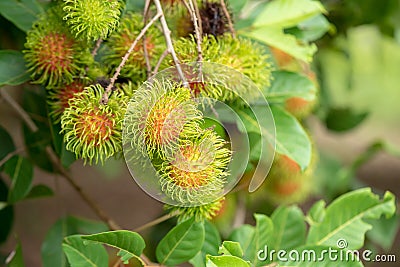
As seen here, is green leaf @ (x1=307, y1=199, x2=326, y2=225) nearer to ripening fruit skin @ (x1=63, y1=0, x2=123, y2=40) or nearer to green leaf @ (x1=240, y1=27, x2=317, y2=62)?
green leaf @ (x1=240, y1=27, x2=317, y2=62)

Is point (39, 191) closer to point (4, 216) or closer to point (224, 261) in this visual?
point (4, 216)

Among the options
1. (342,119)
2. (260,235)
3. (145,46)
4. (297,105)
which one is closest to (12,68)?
(145,46)

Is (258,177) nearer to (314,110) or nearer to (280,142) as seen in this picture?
(280,142)

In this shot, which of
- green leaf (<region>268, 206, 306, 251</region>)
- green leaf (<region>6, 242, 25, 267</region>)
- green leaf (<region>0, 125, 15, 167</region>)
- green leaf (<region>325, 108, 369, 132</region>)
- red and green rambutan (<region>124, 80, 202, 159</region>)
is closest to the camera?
red and green rambutan (<region>124, 80, 202, 159</region>)

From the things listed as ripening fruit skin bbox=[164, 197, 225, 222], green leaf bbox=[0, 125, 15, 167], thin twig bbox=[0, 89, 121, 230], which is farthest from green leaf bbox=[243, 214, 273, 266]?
green leaf bbox=[0, 125, 15, 167]

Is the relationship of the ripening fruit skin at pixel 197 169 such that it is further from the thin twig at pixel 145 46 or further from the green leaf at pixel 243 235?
the green leaf at pixel 243 235

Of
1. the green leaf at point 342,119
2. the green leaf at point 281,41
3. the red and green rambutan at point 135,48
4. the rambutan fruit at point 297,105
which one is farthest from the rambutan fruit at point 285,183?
the red and green rambutan at point 135,48
